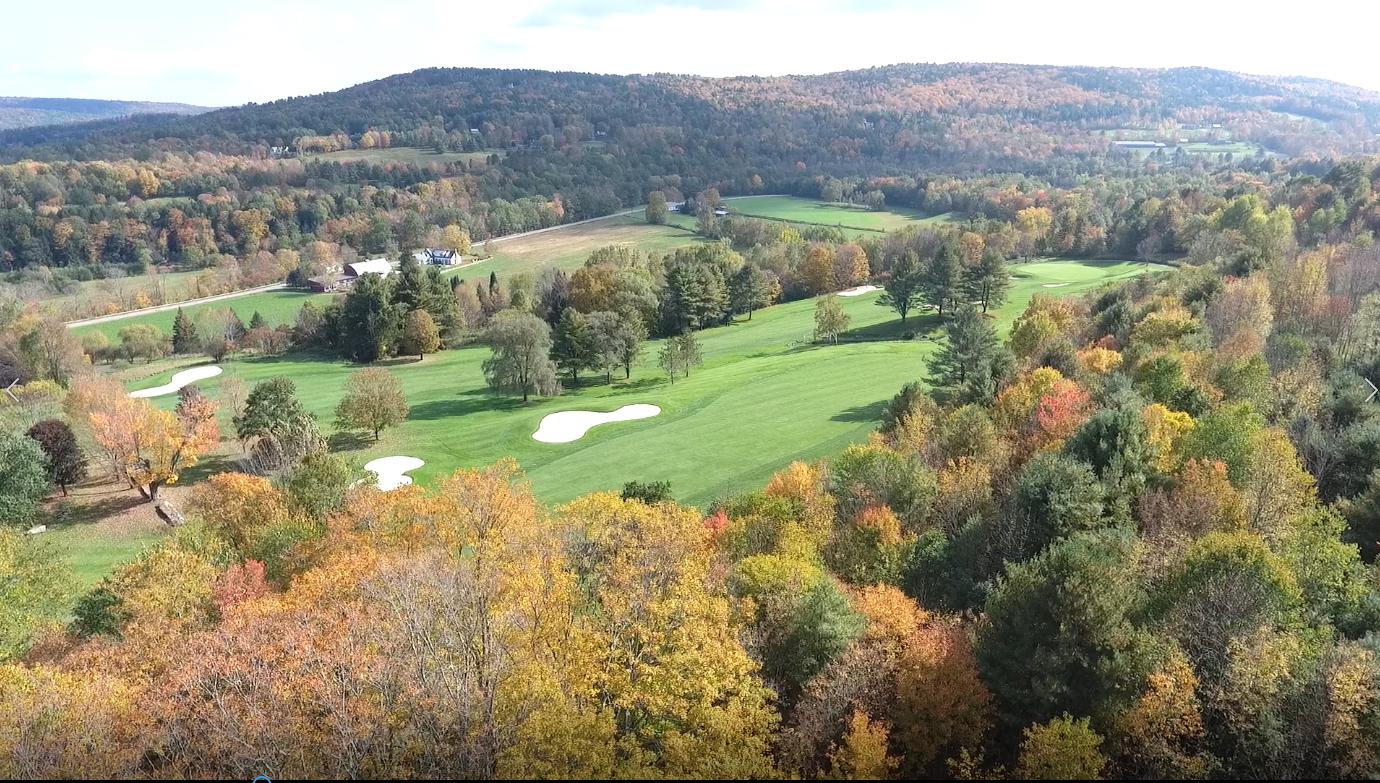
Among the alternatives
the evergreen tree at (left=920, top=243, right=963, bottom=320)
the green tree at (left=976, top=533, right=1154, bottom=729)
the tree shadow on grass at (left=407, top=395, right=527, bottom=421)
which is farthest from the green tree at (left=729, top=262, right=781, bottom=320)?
the green tree at (left=976, top=533, right=1154, bottom=729)

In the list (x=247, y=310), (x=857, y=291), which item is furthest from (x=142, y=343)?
(x=857, y=291)

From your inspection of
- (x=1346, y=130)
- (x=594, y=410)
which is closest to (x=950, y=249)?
(x=594, y=410)

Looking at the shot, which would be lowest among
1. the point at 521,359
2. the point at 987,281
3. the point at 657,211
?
the point at 521,359

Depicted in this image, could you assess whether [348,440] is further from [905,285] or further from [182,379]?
[905,285]

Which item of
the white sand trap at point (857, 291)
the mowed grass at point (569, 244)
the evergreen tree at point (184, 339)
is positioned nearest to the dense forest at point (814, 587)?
the evergreen tree at point (184, 339)

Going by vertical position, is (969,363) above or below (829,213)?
below

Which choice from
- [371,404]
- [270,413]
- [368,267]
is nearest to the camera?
[270,413]

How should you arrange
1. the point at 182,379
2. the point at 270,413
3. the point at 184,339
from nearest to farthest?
1. the point at 270,413
2. the point at 182,379
3. the point at 184,339
